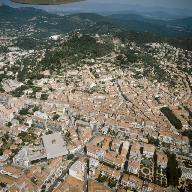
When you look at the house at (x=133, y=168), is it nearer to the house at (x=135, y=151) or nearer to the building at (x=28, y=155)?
the house at (x=135, y=151)

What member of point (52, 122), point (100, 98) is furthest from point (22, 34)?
point (52, 122)

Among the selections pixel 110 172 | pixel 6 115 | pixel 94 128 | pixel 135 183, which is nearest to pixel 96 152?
pixel 110 172

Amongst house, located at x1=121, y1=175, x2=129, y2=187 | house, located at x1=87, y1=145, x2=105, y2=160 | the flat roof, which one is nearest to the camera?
house, located at x1=121, y1=175, x2=129, y2=187

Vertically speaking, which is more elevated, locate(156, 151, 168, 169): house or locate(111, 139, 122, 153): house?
locate(111, 139, 122, 153): house

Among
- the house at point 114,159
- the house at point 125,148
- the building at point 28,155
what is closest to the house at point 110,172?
the house at point 114,159

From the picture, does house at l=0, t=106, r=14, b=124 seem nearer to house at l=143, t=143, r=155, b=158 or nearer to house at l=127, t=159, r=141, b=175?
house at l=127, t=159, r=141, b=175

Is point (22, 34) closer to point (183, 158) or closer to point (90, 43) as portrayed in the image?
point (90, 43)

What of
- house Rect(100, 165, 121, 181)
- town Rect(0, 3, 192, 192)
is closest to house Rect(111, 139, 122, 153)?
town Rect(0, 3, 192, 192)

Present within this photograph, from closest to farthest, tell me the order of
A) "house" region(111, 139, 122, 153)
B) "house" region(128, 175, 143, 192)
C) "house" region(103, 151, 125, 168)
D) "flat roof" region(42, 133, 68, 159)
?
"house" region(128, 175, 143, 192)
"house" region(103, 151, 125, 168)
"flat roof" region(42, 133, 68, 159)
"house" region(111, 139, 122, 153)
